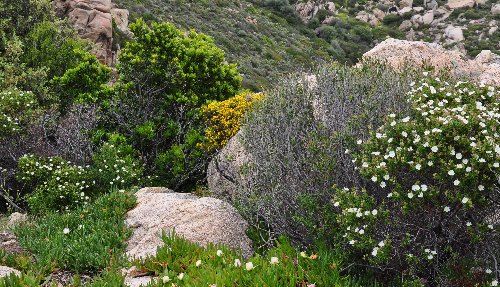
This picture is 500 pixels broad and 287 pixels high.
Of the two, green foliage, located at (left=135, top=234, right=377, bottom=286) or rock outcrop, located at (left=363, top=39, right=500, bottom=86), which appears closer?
green foliage, located at (left=135, top=234, right=377, bottom=286)

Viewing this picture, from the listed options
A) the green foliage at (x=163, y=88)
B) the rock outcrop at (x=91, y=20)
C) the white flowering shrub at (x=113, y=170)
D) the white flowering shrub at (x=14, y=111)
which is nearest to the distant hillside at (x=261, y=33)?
the rock outcrop at (x=91, y=20)

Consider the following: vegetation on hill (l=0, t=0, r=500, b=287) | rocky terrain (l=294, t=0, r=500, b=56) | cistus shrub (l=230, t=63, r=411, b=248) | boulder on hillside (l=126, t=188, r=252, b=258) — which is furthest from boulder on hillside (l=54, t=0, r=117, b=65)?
rocky terrain (l=294, t=0, r=500, b=56)

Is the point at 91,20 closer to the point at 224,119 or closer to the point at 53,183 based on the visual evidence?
the point at 224,119

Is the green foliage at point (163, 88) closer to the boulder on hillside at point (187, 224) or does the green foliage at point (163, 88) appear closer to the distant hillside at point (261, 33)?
the boulder on hillside at point (187, 224)

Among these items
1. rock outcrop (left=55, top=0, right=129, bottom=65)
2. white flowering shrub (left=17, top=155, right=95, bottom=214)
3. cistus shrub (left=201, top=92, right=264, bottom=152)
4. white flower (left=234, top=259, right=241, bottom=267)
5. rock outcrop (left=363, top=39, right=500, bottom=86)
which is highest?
rock outcrop (left=363, top=39, right=500, bottom=86)

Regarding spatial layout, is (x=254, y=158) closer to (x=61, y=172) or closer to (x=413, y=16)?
(x=61, y=172)

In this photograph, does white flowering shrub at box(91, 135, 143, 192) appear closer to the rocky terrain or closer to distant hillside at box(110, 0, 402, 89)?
distant hillside at box(110, 0, 402, 89)

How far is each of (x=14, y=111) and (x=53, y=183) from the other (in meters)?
2.34

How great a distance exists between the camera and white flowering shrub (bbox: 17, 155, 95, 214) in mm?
8180

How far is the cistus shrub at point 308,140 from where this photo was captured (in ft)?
18.5

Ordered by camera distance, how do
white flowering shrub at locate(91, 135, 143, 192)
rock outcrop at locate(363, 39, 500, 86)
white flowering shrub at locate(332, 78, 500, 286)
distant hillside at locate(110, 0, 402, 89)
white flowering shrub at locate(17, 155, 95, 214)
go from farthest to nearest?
1. distant hillside at locate(110, 0, 402, 89)
2. rock outcrop at locate(363, 39, 500, 86)
3. white flowering shrub at locate(91, 135, 143, 192)
4. white flowering shrub at locate(17, 155, 95, 214)
5. white flowering shrub at locate(332, 78, 500, 286)

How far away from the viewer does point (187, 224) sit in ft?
21.3

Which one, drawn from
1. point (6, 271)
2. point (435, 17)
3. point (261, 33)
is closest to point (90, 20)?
point (6, 271)

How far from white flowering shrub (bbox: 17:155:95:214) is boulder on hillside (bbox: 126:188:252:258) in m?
1.53
